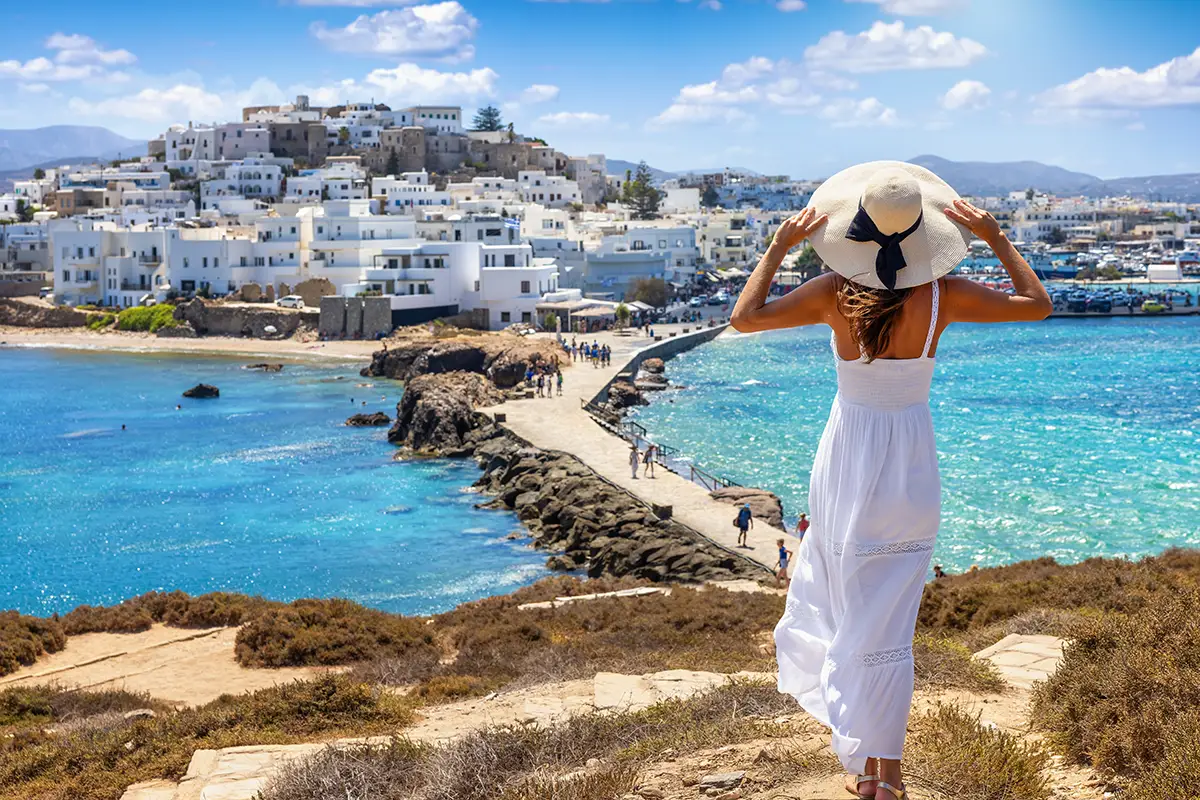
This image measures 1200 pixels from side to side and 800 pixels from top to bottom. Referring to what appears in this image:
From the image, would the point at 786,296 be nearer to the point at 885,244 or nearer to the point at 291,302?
the point at 885,244

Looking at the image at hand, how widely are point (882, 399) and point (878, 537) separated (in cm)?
47

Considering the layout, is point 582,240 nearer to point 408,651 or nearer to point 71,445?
point 71,445

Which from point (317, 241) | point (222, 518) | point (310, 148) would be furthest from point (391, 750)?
point (310, 148)

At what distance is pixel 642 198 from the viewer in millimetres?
107375

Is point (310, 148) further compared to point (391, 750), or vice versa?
point (310, 148)

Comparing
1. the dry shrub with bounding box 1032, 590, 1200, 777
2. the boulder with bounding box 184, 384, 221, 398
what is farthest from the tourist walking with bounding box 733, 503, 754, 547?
the boulder with bounding box 184, 384, 221, 398

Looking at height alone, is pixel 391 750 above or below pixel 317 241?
below

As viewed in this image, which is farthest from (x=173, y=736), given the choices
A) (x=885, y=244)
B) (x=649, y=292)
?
(x=649, y=292)

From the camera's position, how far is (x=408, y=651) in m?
12.1

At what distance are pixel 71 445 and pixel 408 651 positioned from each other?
27.5m

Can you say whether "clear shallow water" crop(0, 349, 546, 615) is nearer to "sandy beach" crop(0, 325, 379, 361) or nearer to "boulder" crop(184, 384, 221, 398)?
"boulder" crop(184, 384, 221, 398)

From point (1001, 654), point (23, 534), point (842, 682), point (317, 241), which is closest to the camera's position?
point (842, 682)

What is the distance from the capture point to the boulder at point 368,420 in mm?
39062

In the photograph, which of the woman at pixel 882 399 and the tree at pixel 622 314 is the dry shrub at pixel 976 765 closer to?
the woman at pixel 882 399
